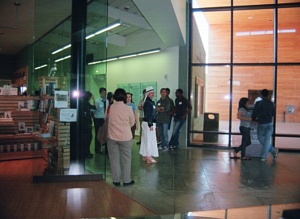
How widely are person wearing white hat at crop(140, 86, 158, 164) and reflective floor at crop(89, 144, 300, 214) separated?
282 millimetres

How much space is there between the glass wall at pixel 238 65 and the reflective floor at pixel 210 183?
1.53 m

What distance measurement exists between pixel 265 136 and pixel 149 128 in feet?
9.06

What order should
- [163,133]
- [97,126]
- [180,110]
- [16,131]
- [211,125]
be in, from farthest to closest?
[211,125] < [180,110] < [163,133] < [16,131] < [97,126]

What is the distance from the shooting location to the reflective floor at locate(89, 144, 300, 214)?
4.19 m

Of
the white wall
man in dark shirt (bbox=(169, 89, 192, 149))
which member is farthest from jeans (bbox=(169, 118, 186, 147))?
the white wall

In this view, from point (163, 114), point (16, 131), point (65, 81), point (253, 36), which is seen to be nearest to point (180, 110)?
point (163, 114)

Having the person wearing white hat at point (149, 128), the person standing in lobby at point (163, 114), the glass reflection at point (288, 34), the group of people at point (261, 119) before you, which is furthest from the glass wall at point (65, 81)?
the glass reflection at point (288, 34)

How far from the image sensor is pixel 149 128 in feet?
21.0

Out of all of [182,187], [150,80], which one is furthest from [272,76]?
[182,187]

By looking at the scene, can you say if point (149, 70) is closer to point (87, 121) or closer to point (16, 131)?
point (16, 131)

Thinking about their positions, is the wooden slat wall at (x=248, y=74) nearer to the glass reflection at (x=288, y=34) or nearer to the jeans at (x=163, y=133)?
the glass reflection at (x=288, y=34)

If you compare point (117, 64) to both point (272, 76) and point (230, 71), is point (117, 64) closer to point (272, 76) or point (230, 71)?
point (230, 71)

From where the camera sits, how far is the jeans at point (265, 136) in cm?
708

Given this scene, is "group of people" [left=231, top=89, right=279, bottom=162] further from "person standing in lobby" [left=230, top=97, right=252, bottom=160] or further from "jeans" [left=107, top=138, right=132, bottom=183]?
"jeans" [left=107, top=138, right=132, bottom=183]
